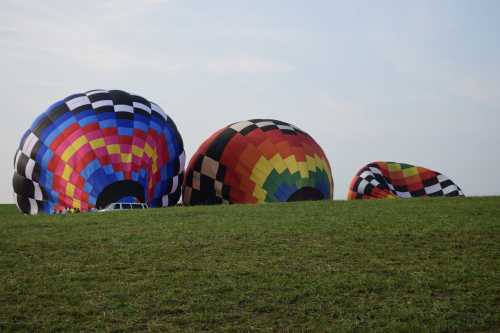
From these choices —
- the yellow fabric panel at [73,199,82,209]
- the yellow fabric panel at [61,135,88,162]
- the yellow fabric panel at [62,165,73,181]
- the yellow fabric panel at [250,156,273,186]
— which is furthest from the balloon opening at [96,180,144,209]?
the yellow fabric panel at [250,156,273,186]

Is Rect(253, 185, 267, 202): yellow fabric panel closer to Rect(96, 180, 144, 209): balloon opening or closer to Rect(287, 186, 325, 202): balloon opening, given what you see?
Rect(287, 186, 325, 202): balloon opening

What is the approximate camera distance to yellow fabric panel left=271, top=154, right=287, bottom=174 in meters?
25.0

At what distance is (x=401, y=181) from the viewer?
32.4 meters

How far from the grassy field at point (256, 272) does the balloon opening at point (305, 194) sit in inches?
293

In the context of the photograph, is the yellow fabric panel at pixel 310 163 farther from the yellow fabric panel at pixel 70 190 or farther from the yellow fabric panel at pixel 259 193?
the yellow fabric panel at pixel 70 190

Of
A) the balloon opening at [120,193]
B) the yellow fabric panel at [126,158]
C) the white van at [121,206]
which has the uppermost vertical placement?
the yellow fabric panel at [126,158]

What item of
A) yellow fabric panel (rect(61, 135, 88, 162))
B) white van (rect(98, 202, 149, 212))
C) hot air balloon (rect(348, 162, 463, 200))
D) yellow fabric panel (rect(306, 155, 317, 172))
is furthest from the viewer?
hot air balloon (rect(348, 162, 463, 200))

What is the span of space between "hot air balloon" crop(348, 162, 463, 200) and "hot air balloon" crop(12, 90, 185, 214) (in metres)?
10.1

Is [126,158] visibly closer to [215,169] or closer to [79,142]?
[79,142]

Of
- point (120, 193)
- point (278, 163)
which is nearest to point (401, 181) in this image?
point (278, 163)

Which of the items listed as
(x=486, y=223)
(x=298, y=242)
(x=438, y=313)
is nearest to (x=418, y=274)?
(x=438, y=313)

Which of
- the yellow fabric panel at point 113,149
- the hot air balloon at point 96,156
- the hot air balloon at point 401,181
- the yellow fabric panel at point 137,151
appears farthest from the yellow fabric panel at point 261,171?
the hot air balloon at point 401,181

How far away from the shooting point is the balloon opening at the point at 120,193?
21.0 m

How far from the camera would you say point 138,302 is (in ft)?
32.3
